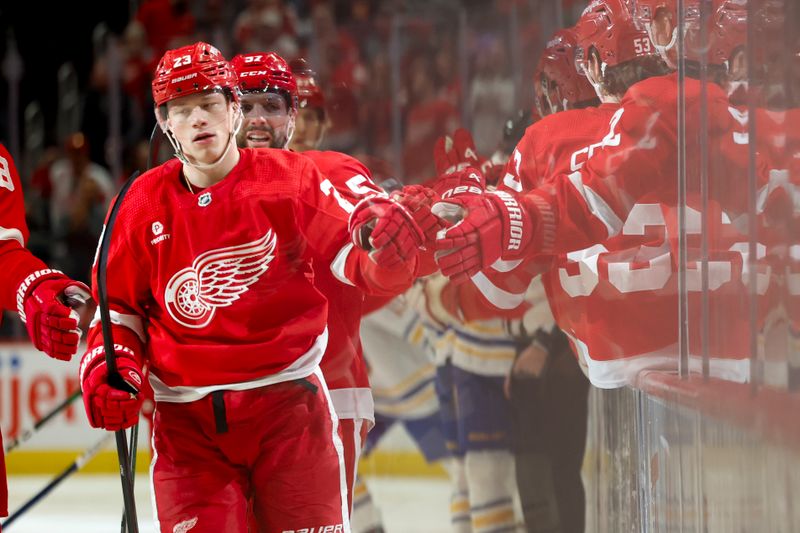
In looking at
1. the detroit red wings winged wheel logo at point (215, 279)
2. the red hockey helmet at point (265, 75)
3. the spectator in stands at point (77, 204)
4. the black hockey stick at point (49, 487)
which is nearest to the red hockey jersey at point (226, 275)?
the detroit red wings winged wheel logo at point (215, 279)

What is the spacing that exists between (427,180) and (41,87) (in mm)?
3856

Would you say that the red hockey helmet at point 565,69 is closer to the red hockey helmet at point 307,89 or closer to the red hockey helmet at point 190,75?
the red hockey helmet at point 190,75

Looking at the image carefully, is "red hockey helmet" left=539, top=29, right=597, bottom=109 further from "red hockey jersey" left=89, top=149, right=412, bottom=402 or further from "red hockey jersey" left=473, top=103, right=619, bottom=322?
"red hockey jersey" left=89, top=149, right=412, bottom=402

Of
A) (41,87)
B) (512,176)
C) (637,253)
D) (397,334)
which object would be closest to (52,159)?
(41,87)

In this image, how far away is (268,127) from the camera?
2.48 m

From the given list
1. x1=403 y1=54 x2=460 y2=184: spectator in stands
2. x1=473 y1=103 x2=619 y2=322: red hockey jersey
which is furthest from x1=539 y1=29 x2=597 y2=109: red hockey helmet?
x1=403 y1=54 x2=460 y2=184: spectator in stands

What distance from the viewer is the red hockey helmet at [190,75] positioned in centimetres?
208

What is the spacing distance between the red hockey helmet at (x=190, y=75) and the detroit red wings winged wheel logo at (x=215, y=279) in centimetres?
25

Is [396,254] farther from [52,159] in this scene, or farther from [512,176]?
[52,159]

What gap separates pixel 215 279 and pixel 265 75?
22.7 inches

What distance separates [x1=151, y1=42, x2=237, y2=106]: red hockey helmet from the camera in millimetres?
2076

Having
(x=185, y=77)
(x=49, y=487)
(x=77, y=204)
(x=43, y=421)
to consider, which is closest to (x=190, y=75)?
(x=185, y=77)

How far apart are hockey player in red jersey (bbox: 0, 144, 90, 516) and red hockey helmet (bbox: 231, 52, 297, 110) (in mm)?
470

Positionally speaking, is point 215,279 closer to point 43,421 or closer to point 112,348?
point 112,348
